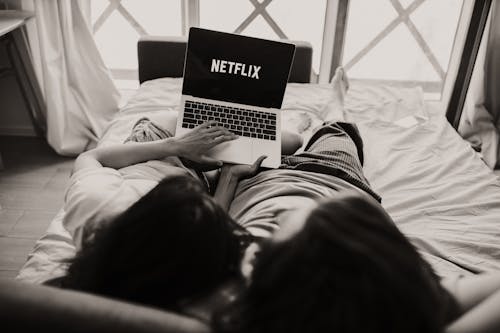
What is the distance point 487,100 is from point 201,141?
172cm

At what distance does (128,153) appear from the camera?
99cm

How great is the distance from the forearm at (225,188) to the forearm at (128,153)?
138 millimetres

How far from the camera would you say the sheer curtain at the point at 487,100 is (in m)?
2.02

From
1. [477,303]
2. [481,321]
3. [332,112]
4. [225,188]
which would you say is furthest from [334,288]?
[332,112]

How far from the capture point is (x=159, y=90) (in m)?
1.68

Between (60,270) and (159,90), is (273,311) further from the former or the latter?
(159,90)

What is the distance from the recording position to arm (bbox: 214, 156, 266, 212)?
1034 mm

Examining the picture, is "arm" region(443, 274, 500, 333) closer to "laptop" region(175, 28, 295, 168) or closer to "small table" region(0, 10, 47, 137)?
"laptop" region(175, 28, 295, 168)

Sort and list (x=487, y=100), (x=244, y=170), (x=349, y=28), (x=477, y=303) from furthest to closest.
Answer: (x=349, y=28) → (x=487, y=100) → (x=244, y=170) → (x=477, y=303)

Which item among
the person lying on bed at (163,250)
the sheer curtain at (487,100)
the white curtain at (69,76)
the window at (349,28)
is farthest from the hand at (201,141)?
the window at (349,28)

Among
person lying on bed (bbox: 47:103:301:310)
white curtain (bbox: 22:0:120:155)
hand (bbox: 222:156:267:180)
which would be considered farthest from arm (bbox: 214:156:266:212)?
white curtain (bbox: 22:0:120:155)

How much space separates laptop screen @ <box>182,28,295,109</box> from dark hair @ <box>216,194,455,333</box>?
0.84m

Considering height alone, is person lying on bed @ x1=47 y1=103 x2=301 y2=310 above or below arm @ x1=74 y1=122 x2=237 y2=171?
above

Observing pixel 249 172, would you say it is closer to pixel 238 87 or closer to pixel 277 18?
pixel 238 87
